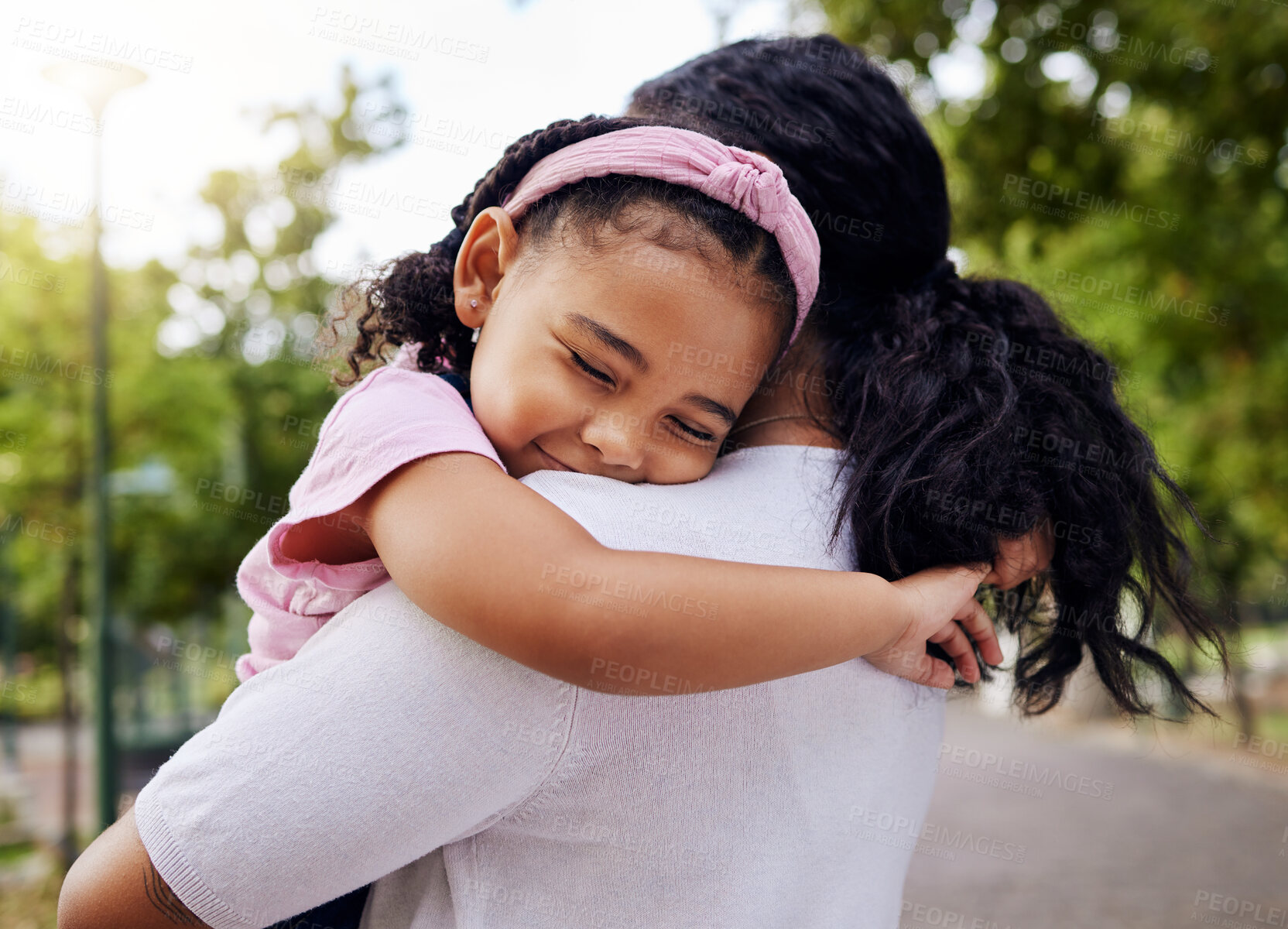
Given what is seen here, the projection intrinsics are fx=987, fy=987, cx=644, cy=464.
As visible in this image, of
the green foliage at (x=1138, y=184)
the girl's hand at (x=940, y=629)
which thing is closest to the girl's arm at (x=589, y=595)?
the girl's hand at (x=940, y=629)

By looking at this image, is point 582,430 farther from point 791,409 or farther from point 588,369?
point 791,409

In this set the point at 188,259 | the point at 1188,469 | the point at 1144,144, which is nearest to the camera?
the point at 1144,144

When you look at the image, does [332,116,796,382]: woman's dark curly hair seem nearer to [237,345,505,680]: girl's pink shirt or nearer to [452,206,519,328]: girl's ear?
[452,206,519,328]: girl's ear

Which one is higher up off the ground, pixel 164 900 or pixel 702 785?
pixel 702 785

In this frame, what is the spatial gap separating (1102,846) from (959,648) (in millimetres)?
9205

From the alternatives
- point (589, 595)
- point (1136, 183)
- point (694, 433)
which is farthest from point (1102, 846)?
point (589, 595)

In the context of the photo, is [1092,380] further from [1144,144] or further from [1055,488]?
[1144,144]

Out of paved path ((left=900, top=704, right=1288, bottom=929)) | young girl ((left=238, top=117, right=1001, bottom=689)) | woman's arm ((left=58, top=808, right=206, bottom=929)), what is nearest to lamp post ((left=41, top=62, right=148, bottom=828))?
paved path ((left=900, top=704, right=1288, bottom=929))

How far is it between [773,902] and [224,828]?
2.10 feet

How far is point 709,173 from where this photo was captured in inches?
53.7

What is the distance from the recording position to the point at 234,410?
364 inches

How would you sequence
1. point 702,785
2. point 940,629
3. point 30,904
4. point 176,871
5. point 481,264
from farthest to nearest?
point 30,904
point 481,264
point 940,629
point 702,785
point 176,871

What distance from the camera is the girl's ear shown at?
1.56 metres

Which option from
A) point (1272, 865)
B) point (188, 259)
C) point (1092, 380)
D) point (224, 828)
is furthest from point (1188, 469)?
point (188, 259)
